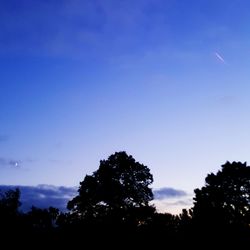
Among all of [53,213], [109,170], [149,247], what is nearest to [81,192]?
→ [109,170]

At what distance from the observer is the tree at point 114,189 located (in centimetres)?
5256

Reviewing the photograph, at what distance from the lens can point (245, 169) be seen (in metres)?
58.0

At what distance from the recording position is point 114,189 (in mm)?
53188

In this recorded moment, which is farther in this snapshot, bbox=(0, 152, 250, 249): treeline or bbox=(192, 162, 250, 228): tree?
bbox=(192, 162, 250, 228): tree

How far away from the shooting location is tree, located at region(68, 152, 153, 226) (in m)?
52.6

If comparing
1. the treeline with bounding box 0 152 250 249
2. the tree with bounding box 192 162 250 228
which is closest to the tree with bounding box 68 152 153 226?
the treeline with bounding box 0 152 250 249

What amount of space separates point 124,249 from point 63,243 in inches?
223

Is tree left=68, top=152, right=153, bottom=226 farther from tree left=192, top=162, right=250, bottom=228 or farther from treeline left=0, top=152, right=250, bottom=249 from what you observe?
tree left=192, top=162, right=250, bottom=228

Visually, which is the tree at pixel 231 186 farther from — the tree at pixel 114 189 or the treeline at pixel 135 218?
the tree at pixel 114 189

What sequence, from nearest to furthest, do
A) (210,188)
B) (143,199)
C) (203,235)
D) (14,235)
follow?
(203,235)
(14,235)
(143,199)
(210,188)

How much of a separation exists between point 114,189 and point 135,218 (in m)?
14.7

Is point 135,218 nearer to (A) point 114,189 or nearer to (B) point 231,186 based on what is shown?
(A) point 114,189

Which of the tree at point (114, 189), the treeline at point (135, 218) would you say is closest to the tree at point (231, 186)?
the treeline at point (135, 218)

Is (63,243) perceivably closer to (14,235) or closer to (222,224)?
(14,235)
